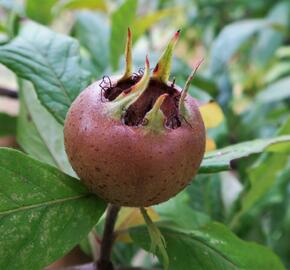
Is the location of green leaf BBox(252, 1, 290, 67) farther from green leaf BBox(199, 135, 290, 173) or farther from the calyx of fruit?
the calyx of fruit

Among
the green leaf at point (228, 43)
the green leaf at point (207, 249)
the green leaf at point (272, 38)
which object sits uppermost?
the green leaf at point (207, 249)

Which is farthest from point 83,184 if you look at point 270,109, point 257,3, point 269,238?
point 257,3

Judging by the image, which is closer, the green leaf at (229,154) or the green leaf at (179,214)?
the green leaf at (229,154)

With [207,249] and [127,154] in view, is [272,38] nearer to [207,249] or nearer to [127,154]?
[207,249]

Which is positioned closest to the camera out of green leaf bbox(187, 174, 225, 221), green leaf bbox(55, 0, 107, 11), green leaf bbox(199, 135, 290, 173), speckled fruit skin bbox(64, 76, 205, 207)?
speckled fruit skin bbox(64, 76, 205, 207)

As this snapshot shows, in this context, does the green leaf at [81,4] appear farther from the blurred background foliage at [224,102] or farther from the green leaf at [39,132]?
the green leaf at [39,132]

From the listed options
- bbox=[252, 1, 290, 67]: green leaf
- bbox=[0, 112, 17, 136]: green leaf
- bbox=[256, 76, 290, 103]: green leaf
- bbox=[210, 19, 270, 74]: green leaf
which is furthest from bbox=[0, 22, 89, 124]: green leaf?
bbox=[252, 1, 290, 67]: green leaf

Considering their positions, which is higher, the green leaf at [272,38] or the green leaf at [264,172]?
the green leaf at [264,172]

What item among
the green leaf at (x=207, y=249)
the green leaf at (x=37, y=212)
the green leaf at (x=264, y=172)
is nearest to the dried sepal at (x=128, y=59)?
the green leaf at (x=37, y=212)
